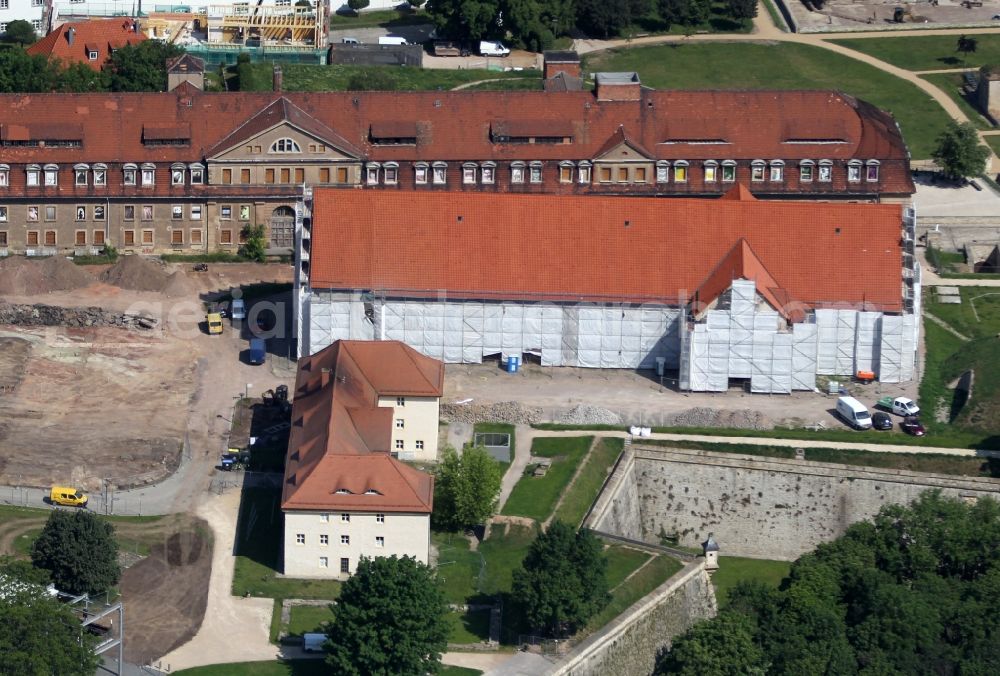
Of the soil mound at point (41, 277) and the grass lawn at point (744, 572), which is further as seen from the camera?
the soil mound at point (41, 277)

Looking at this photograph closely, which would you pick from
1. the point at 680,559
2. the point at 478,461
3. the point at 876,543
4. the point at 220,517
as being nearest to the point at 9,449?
the point at 220,517

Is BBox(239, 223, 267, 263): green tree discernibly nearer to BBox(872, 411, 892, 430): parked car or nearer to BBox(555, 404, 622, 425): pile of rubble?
BBox(555, 404, 622, 425): pile of rubble

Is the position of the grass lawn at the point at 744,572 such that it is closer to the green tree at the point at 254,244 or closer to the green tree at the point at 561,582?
the green tree at the point at 561,582

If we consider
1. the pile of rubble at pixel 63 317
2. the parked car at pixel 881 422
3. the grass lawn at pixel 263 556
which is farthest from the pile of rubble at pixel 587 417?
the pile of rubble at pixel 63 317

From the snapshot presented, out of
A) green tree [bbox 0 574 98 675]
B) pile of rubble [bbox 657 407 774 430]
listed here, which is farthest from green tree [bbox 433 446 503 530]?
green tree [bbox 0 574 98 675]

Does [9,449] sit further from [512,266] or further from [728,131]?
[728,131]

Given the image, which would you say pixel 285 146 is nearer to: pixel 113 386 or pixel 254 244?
pixel 254 244
